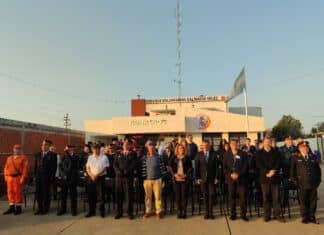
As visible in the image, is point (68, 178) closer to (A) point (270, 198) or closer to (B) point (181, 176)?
(B) point (181, 176)

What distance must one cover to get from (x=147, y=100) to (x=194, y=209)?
129ft

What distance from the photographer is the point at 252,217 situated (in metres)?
8.26

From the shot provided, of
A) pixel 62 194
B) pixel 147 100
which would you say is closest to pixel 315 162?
pixel 62 194

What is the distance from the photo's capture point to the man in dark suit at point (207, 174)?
824cm

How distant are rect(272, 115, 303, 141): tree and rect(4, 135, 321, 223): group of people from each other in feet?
172

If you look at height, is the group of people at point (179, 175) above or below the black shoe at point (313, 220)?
above

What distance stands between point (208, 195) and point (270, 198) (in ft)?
4.48

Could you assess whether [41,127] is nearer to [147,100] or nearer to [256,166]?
[256,166]

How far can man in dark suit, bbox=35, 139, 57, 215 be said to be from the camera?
9125 millimetres

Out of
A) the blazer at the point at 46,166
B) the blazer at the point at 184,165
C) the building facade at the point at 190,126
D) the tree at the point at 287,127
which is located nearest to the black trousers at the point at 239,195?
the blazer at the point at 184,165

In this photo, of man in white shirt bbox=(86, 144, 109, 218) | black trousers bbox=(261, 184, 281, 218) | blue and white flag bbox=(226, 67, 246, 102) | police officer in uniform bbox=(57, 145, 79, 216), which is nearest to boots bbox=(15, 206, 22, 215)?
police officer in uniform bbox=(57, 145, 79, 216)

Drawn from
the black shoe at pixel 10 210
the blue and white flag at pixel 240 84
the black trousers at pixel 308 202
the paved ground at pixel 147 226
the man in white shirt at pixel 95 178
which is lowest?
the paved ground at pixel 147 226

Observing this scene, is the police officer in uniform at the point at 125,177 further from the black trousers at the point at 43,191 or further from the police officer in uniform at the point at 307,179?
the police officer in uniform at the point at 307,179

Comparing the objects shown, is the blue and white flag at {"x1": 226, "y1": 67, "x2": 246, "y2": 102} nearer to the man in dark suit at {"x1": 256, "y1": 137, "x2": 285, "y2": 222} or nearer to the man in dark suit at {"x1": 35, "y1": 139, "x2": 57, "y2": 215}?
the man in dark suit at {"x1": 256, "y1": 137, "x2": 285, "y2": 222}
